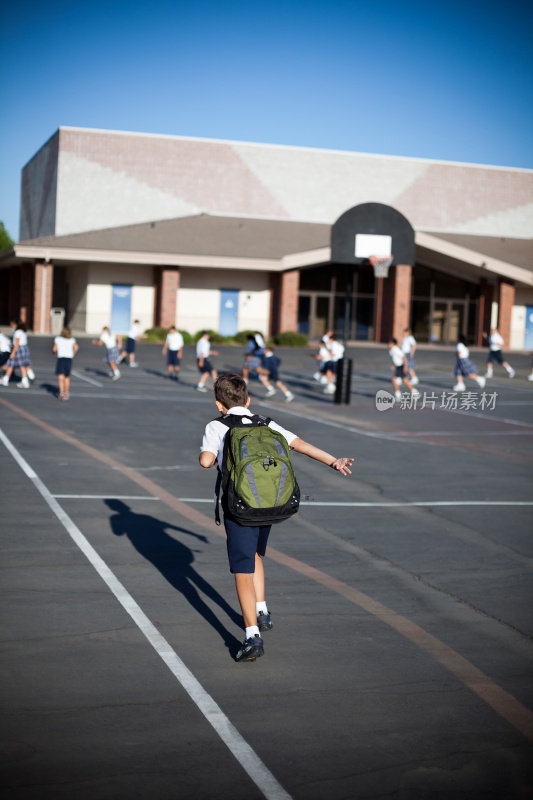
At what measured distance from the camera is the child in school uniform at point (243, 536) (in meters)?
5.83

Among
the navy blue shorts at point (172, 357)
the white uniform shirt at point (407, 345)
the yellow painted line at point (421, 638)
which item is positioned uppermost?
the white uniform shirt at point (407, 345)

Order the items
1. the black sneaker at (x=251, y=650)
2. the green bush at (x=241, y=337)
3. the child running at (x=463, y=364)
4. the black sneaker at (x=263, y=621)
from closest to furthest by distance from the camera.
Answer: the black sneaker at (x=251, y=650)
the black sneaker at (x=263, y=621)
the child running at (x=463, y=364)
the green bush at (x=241, y=337)

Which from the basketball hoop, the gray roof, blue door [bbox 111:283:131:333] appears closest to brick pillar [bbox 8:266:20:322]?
the gray roof

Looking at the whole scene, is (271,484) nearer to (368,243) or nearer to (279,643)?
(279,643)

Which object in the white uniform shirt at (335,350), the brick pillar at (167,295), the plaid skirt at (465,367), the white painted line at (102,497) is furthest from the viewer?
the brick pillar at (167,295)

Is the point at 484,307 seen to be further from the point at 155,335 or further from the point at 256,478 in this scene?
the point at 256,478

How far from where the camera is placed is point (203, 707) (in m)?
5.06

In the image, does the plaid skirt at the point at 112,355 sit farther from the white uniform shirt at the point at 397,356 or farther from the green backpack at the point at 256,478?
the green backpack at the point at 256,478

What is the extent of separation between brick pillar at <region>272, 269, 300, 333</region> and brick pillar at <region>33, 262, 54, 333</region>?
11148 millimetres

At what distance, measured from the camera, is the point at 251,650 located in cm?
580

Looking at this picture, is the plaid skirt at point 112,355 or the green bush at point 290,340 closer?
the plaid skirt at point 112,355

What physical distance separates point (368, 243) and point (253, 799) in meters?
25.6

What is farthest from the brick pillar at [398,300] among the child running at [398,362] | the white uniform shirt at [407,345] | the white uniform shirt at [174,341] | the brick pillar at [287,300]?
the child running at [398,362]

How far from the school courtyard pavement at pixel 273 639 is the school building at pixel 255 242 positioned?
32.3m
